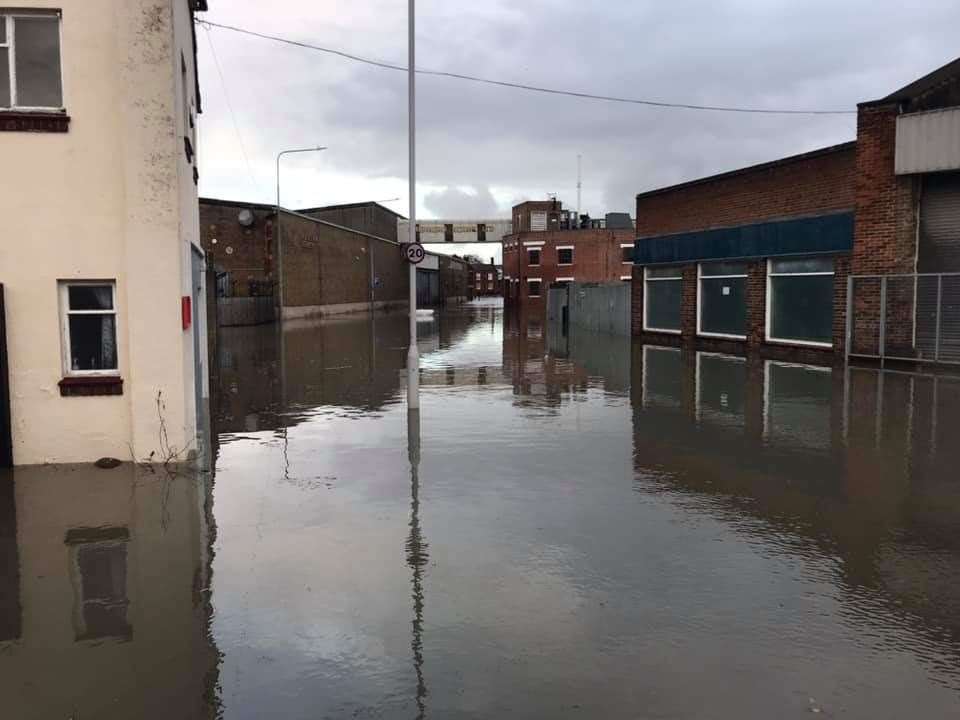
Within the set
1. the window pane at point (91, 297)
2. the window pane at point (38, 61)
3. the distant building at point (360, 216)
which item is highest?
the distant building at point (360, 216)

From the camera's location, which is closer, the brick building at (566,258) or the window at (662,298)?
the window at (662,298)

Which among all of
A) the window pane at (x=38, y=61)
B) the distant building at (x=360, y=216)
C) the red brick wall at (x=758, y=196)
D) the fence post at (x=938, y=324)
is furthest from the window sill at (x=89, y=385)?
the distant building at (x=360, y=216)

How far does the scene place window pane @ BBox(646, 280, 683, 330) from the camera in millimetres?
27844

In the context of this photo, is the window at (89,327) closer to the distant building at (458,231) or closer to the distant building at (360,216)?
the distant building at (360,216)

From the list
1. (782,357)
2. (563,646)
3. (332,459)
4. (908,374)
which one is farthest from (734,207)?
(563,646)

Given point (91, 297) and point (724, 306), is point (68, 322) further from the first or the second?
point (724, 306)

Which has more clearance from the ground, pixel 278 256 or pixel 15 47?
pixel 15 47

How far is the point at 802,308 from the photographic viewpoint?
71.3ft

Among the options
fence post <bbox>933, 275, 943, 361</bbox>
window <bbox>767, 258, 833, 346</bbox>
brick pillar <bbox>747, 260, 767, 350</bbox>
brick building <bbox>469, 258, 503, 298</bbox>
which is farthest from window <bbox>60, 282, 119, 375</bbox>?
brick building <bbox>469, 258, 503, 298</bbox>

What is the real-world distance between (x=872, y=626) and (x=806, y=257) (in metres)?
18.4

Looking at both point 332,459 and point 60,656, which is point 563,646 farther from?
point 332,459

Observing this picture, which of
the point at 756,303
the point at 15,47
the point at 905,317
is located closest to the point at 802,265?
the point at 756,303

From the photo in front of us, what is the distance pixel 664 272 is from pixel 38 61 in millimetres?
22840

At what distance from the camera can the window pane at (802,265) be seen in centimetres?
2089
